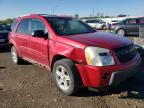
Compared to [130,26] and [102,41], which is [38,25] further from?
[130,26]

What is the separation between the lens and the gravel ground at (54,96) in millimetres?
4727

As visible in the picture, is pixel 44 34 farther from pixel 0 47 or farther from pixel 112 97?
pixel 0 47

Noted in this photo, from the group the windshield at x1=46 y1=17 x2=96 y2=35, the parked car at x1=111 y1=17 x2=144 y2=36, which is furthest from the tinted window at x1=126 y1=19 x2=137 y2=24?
the windshield at x1=46 y1=17 x2=96 y2=35

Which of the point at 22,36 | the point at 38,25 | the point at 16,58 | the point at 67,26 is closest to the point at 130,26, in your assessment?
the point at 16,58

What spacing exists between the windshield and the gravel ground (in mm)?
1382

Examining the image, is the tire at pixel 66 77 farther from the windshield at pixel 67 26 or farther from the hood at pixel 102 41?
the windshield at pixel 67 26

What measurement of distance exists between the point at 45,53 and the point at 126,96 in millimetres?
2169

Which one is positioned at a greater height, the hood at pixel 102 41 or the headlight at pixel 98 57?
the hood at pixel 102 41

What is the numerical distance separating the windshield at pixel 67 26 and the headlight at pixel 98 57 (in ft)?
4.21

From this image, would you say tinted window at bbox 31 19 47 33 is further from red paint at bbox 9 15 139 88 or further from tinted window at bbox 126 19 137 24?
tinted window at bbox 126 19 137 24

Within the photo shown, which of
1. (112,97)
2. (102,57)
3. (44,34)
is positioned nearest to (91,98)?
(112,97)

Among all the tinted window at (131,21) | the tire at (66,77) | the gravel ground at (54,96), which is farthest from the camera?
the tinted window at (131,21)

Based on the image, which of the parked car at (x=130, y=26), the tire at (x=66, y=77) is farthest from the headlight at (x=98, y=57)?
the parked car at (x=130, y=26)

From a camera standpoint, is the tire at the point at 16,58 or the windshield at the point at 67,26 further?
the tire at the point at 16,58
